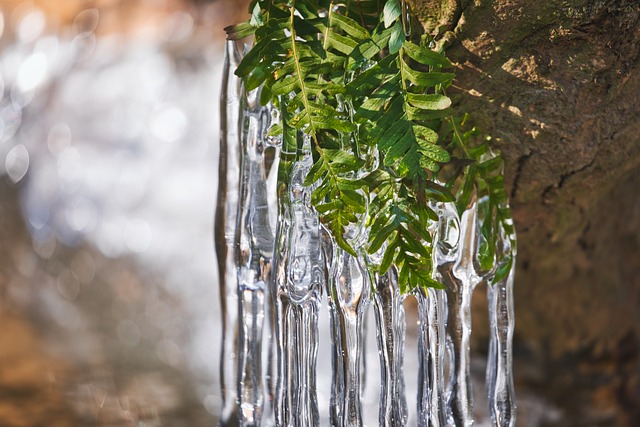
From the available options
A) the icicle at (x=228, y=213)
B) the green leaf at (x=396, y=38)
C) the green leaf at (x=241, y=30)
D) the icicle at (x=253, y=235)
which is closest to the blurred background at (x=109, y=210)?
the icicle at (x=228, y=213)

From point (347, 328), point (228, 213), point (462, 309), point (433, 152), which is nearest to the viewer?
point (433, 152)

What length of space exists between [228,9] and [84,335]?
1.42 meters

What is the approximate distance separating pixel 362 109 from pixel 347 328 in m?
0.38

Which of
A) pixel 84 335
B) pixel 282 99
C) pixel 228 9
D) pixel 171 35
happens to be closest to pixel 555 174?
pixel 282 99

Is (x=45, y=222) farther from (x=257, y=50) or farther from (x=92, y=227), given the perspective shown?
(x=257, y=50)

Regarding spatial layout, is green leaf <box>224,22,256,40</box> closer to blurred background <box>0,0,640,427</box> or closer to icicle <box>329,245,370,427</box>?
icicle <box>329,245,370,427</box>

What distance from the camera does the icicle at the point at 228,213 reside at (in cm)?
148

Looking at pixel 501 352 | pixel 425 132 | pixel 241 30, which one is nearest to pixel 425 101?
pixel 425 132

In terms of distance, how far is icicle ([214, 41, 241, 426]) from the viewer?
1.48 meters

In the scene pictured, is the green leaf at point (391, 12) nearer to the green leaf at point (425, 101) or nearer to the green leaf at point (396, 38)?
the green leaf at point (396, 38)

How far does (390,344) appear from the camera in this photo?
132cm

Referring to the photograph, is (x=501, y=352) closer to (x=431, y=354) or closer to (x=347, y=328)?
(x=431, y=354)

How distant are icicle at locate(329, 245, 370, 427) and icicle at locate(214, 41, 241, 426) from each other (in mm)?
292

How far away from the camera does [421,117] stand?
117 cm
